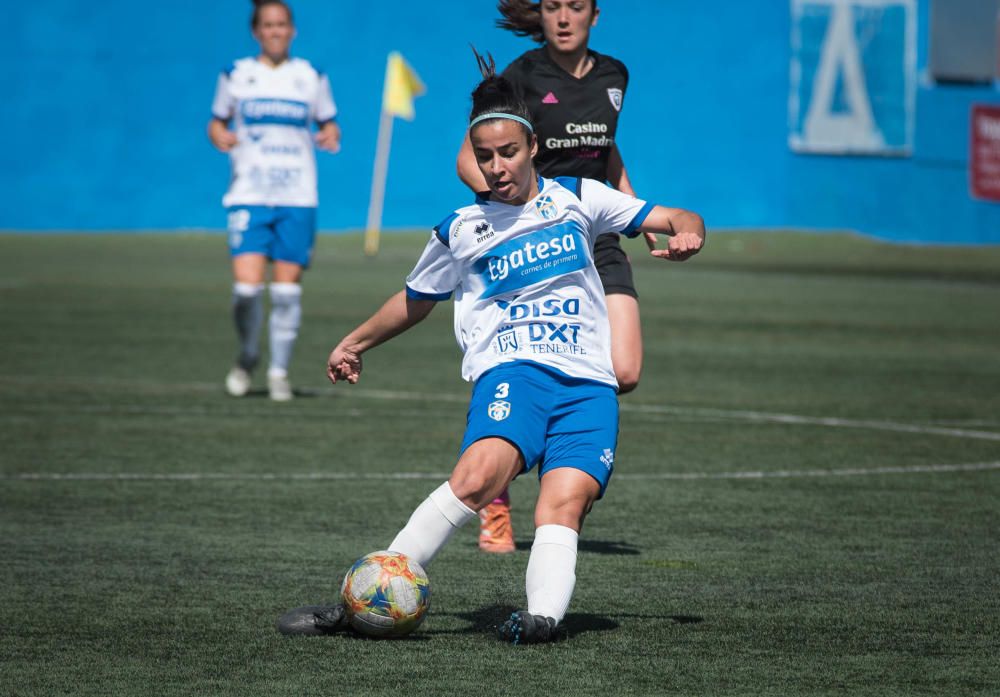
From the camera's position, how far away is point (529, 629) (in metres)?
4.59

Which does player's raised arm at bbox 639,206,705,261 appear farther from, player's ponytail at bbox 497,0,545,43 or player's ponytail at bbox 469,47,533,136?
player's ponytail at bbox 497,0,545,43

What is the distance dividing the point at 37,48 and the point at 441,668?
29439 mm

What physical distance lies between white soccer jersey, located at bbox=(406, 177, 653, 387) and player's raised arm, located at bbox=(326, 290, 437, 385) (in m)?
0.04

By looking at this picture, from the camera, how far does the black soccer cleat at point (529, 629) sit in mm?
4590

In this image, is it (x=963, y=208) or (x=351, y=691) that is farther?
(x=963, y=208)

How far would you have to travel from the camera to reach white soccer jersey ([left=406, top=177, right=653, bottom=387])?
506cm

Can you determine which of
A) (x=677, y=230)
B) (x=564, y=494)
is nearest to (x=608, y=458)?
(x=564, y=494)

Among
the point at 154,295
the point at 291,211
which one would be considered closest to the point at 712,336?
the point at 291,211

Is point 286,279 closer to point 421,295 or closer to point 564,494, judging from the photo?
point 421,295

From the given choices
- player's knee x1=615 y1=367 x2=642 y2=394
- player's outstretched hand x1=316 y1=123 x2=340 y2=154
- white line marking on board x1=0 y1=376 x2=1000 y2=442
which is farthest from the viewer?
player's outstretched hand x1=316 y1=123 x2=340 y2=154

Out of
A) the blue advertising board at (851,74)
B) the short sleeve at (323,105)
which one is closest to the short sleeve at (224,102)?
the short sleeve at (323,105)

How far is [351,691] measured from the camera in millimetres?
4117

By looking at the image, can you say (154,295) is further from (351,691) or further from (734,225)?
(734,225)

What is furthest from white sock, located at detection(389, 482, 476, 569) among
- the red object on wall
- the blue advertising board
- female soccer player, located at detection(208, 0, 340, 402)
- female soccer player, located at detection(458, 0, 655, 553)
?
the red object on wall
